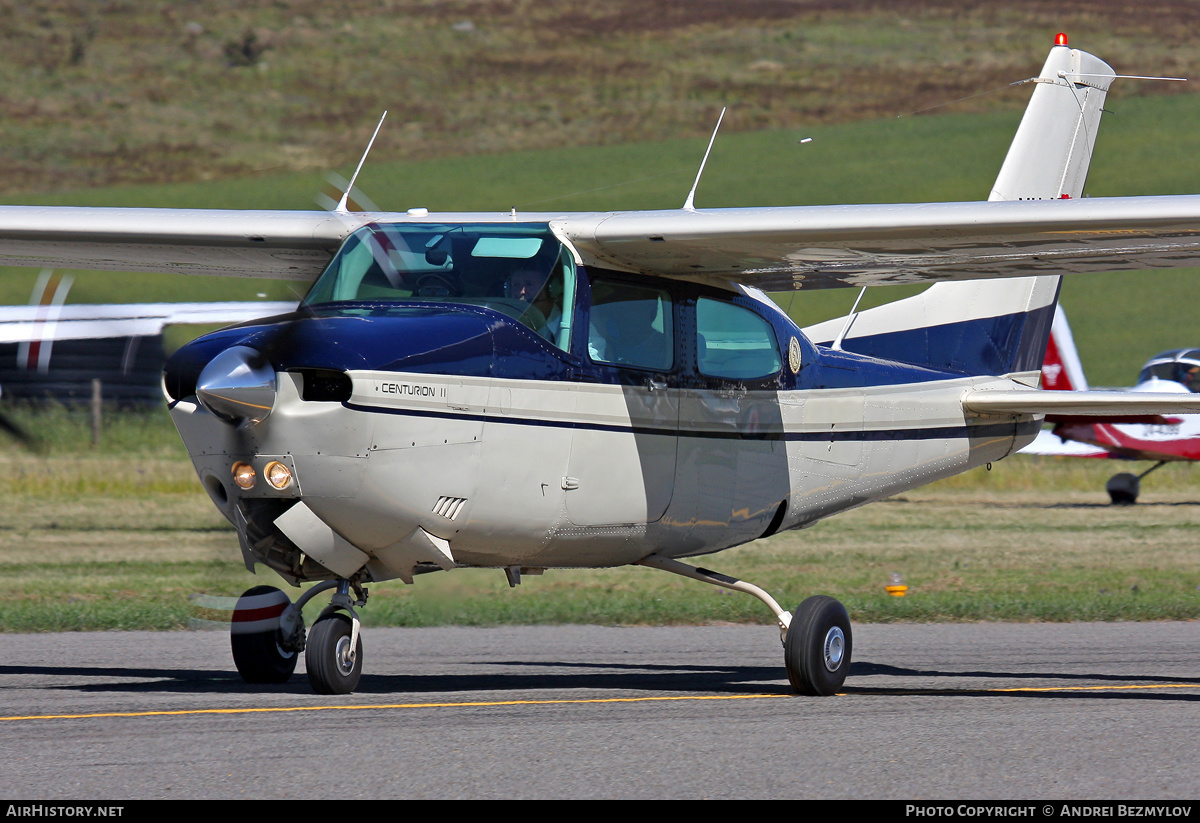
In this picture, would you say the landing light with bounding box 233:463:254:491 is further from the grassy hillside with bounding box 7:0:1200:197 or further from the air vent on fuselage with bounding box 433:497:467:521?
the grassy hillside with bounding box 7:0:1200:197

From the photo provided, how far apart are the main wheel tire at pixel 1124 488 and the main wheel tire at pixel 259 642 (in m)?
20.4

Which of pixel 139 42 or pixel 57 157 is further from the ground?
pixel 139 42

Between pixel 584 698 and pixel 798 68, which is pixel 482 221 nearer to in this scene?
pixel 584 698

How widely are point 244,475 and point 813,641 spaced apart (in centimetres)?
357

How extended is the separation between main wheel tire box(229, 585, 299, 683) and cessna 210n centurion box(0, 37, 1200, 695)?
0.01 metres

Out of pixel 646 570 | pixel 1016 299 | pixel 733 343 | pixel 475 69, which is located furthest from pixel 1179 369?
pixel 475 69

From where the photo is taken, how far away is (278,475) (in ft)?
22.3

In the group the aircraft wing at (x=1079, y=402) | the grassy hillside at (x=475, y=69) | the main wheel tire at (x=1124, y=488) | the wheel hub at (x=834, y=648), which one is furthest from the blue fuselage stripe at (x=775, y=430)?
the grassy hillside at (x=475, y=69)

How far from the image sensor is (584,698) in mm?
8188

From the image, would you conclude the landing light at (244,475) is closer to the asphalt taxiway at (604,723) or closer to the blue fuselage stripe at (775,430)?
the blue fuselage stripe at (775,430)

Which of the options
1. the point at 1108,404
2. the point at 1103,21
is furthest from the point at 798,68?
the point at 1108,404
